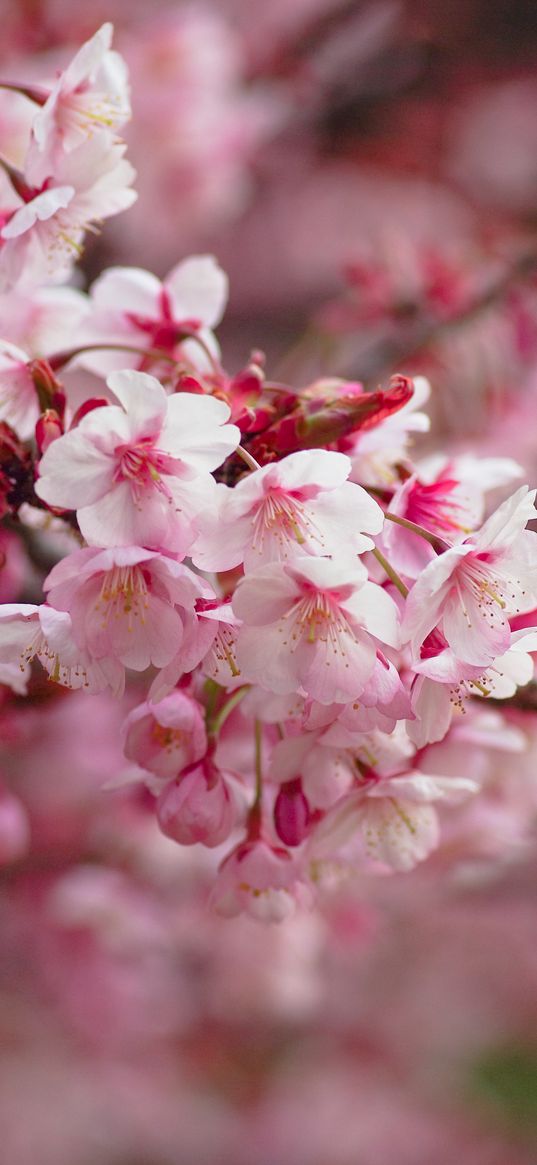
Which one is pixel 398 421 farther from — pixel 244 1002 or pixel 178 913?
pixel 244 1002

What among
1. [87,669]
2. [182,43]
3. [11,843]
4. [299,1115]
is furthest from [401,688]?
[299,1115]

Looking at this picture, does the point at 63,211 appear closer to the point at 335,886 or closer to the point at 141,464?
the point at 141,464

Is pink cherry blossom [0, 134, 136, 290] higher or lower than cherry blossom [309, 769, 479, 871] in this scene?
higher

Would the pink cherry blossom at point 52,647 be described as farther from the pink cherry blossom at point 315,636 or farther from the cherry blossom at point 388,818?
the cherry blossom at point 388,818

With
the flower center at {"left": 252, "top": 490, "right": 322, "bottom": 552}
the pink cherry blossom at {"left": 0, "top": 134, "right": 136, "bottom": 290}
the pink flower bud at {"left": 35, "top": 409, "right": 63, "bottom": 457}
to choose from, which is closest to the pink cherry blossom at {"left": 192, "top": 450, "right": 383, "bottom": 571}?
the flower center at {"left": 252, "top": 490, "right": 322, "bottom": 552}

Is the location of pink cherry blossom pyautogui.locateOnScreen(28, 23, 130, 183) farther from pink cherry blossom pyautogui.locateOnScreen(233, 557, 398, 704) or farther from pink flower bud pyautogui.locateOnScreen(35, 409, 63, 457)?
pink cherry blossom pyautogui.locateOnScreen(233, 557, 398, 704)

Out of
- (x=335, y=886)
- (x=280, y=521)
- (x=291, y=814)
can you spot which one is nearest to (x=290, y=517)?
(x=280, y=521)

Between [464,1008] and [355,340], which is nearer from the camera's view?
[355,340]
